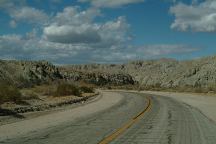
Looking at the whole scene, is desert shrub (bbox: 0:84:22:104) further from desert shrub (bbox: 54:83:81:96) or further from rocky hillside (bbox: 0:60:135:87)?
rocky hillside (bbox: 0:60:135:87)

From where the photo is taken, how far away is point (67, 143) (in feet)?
41.0

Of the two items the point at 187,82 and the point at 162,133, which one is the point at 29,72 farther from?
the point at 162,133

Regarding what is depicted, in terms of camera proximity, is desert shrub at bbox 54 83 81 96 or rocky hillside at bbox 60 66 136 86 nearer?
desert shrub at bbox 54 83 81 96

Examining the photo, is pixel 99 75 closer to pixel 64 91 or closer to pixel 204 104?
pixel 64 91

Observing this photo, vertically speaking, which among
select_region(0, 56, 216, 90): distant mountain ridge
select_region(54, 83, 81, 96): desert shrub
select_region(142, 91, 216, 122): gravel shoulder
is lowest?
select_region(142, 91, 216, 122): gravel shoulder

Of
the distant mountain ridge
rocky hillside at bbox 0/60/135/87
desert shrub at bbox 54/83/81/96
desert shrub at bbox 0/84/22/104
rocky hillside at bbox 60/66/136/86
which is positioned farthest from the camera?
rocky hillside at bbox 60/66/136/86

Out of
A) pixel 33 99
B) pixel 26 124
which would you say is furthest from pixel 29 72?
pixel 26 124

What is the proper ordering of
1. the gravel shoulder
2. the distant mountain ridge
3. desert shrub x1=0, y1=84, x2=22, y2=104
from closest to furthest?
the gravel shoulder < desert shrub x1=0, y1=84, x2=22, y2=104 < the distant mountain ridge

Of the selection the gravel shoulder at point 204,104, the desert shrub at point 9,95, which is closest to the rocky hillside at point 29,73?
the gravel shoulder at point 204,104

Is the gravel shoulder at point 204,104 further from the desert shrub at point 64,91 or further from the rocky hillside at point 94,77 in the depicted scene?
the rocky hillside at point 94,77

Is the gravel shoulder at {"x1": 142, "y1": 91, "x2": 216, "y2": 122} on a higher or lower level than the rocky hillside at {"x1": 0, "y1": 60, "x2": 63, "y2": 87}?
lower

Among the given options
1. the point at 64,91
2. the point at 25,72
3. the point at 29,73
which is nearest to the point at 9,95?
the point at 64,91

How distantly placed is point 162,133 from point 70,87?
31.0m

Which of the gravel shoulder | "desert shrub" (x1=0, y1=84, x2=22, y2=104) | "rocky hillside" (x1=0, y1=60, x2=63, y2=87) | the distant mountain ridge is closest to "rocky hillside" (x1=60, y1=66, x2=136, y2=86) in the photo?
the distant mountain ridge
